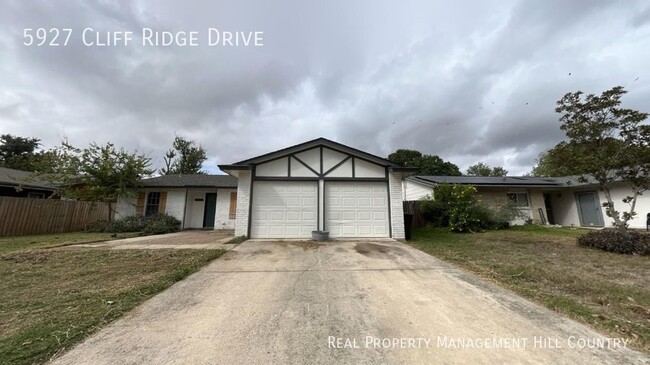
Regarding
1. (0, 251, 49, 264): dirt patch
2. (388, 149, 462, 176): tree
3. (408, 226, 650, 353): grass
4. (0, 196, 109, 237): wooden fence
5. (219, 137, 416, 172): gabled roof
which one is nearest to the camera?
(408, 226, 650, 353): grass

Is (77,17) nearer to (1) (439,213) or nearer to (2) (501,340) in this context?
(2) (501,340)

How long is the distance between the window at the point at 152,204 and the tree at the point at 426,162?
28.3m

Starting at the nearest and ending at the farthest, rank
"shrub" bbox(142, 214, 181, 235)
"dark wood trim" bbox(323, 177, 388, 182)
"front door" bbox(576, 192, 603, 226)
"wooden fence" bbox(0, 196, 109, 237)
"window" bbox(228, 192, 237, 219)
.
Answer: "dark wood trim" bbox(323, 177, 388, 182) → "wooden fence" bbox(0, 196, 109, 237) → "shrub" bbox(142, 214, 181, 235) → "front door" bbox(576, 192, 603, 226) → "window" bbox(228, 192, 237, 219)

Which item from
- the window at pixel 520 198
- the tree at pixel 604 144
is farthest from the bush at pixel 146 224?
the window at pixel 520 198

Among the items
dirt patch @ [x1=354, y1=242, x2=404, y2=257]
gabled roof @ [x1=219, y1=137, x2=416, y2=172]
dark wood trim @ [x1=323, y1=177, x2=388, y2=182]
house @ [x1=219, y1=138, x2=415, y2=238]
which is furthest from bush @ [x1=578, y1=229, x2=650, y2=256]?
dark wood trim @ [x1=323, y1=177, x2=388, y2=182]

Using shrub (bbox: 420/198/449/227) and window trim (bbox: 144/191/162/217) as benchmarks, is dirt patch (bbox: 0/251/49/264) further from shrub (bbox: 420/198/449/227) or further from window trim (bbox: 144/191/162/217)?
shrub (bbox: 420/198/449/227)

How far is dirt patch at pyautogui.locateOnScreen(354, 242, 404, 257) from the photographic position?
22.9 feet

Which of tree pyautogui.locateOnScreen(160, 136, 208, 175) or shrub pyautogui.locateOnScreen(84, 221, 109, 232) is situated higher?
tree pyautogui.locateOnScreen(160, 136, 208, 175)

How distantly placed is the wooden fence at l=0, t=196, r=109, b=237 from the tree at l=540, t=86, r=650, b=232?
69.9ft

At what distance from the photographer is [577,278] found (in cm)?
483

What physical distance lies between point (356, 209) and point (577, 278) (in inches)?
247

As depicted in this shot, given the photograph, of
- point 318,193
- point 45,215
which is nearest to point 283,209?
point 318,193

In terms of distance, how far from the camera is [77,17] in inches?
291

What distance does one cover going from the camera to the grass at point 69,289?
2.54 meters
